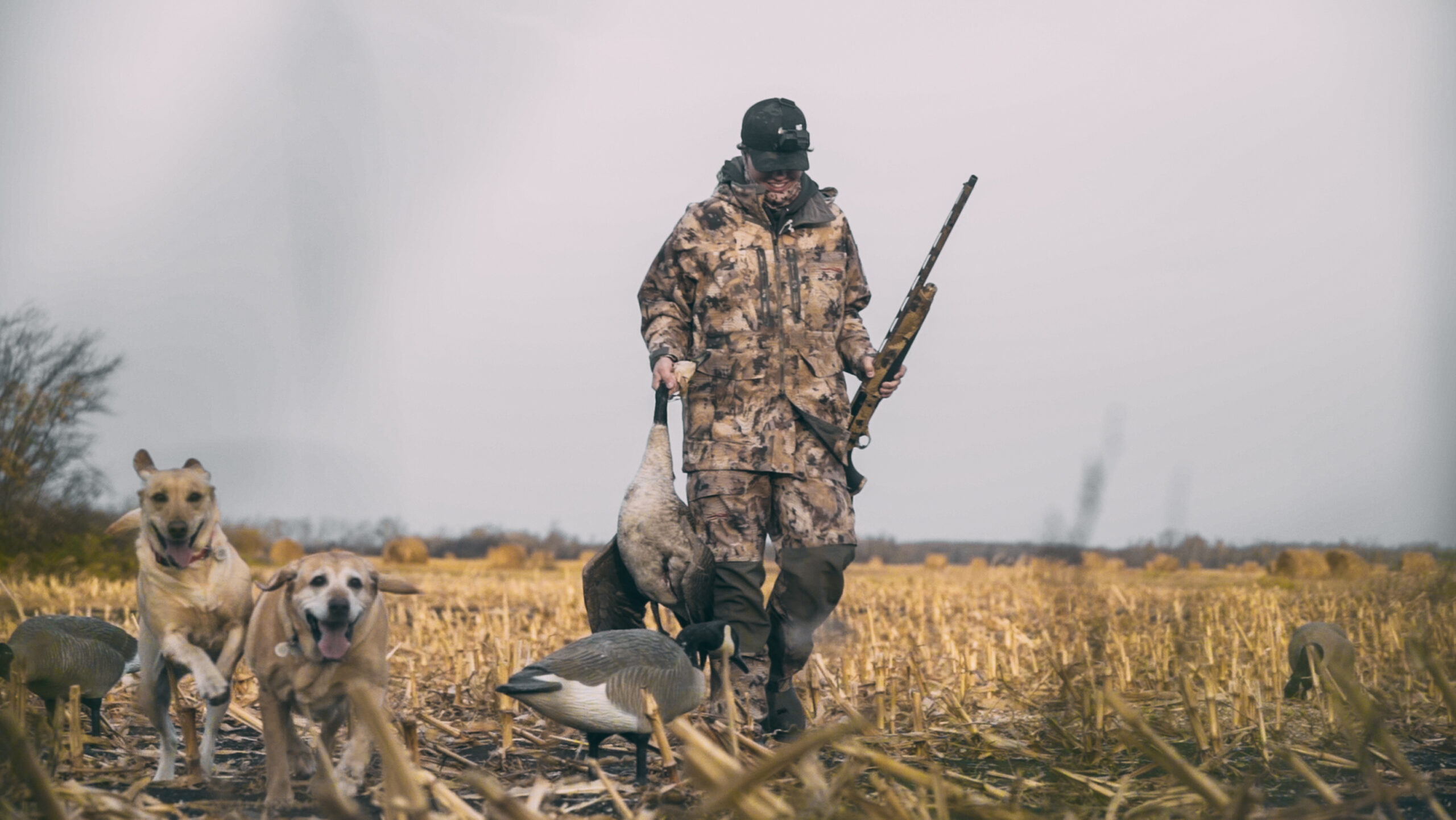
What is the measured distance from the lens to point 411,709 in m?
5.41

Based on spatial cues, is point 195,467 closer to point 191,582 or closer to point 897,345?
point 191,582

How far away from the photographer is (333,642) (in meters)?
3.47

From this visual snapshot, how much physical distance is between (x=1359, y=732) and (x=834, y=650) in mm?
3009

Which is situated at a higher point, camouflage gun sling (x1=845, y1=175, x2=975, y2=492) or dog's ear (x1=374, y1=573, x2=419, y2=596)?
camouflage gun sling (x1=845, y1=175, x2=975, y2=492)

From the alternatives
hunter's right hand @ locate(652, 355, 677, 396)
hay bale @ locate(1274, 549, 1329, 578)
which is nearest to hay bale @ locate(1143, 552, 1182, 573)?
hunter's right hand @ locate(652, 355, 677, 396)

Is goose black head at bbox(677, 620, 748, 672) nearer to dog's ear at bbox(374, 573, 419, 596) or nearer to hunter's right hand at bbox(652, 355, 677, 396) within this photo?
hunter's right hand at bbox(652, 355, 677, 396)

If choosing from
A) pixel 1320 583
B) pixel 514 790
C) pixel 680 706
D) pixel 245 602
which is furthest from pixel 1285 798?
pixel 1320 583

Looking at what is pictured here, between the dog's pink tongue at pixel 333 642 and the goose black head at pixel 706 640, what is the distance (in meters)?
1.46

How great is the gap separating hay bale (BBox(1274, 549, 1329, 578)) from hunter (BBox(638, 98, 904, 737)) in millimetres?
13539

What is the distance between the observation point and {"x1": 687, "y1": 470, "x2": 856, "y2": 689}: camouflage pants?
5188 millimetres

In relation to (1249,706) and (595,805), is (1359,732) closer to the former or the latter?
(1249,706)

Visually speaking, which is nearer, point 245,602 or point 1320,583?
point 245,602

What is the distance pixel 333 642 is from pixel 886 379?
121 inches

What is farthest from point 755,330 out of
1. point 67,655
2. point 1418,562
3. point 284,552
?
point 284,552
